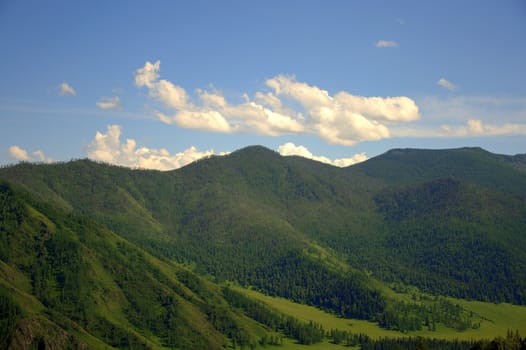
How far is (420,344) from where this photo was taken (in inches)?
6678

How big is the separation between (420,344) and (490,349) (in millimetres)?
23335

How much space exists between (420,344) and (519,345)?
34.9m

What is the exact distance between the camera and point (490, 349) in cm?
17475

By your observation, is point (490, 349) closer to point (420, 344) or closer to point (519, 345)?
point (519, 345)

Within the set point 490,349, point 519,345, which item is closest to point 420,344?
point 490,349

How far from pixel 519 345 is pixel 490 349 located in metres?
11.8

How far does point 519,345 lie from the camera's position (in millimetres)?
179375
